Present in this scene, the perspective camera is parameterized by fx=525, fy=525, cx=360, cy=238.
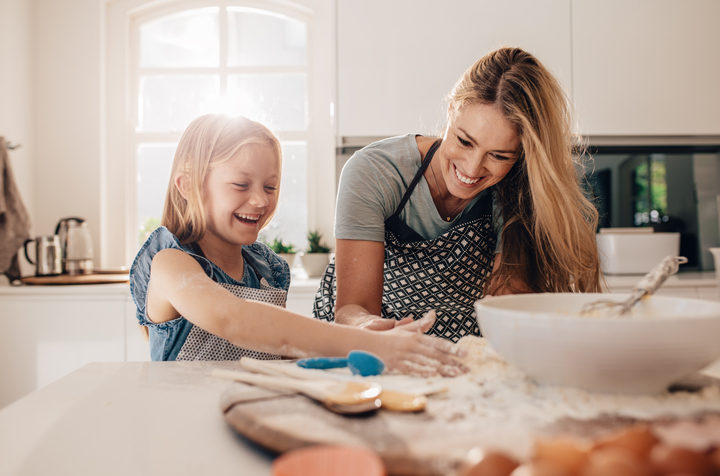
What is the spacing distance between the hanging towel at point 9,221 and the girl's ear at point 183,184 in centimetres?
138

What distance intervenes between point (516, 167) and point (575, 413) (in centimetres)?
82

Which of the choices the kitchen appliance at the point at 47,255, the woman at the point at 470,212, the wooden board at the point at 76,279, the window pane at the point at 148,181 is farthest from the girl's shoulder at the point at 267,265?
the window pane at the point at 148,181

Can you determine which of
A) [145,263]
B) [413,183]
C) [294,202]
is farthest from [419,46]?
[145,263]

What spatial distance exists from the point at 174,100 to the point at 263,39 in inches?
21.1

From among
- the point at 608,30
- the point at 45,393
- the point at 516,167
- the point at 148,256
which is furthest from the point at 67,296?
the point at 608,30

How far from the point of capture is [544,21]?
2.19 meters

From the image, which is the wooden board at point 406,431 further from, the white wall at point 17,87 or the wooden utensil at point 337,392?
the white wall at point 17,87

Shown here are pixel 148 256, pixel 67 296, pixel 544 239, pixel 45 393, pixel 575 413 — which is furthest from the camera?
pixel 67 296

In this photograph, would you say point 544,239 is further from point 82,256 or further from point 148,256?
point 82,256

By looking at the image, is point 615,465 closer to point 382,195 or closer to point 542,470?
point 542,470

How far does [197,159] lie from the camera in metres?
1.13

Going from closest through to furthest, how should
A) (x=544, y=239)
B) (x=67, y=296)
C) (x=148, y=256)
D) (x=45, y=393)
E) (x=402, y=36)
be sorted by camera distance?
(x=45, y=393) → (x=148, y=256) → (x=544, y=239) → (x=67, y=296) → (x=402, y=36)

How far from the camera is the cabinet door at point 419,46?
2170mm

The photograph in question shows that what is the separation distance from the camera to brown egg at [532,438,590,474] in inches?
11.7
